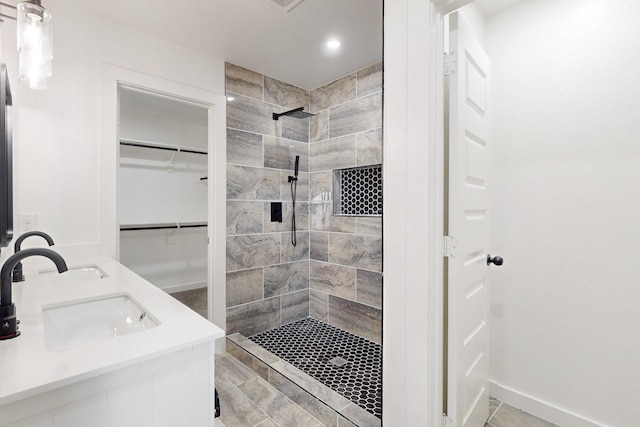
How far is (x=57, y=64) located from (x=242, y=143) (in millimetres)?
1340

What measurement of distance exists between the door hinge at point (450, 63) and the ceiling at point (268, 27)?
0.98m

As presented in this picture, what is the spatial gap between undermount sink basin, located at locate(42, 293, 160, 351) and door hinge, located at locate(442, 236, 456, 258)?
1123 mm

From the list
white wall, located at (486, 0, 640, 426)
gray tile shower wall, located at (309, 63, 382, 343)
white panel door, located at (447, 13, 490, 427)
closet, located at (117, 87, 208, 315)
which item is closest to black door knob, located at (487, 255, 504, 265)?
white panel door, located at (447, 13, 490, 427)

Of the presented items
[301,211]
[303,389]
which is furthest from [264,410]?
[301,211]

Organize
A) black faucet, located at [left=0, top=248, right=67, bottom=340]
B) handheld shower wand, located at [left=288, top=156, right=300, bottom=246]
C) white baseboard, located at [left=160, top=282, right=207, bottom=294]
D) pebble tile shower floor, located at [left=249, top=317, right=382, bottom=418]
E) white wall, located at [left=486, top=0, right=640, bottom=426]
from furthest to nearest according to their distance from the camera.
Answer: white baseboard, located at [left=160, top=282, right=207, bottom=294] → handheld shower wand, located at [left=288, top=156, right=300, bottom=246] → pebble tile shower floor, located at [left=249, top=317, right=382, bottom=418] → white wall, located at [left=486, top=0, right=640, bottom=426] → black faucet, located at [left=0, top=248, right=67, bottom=340]

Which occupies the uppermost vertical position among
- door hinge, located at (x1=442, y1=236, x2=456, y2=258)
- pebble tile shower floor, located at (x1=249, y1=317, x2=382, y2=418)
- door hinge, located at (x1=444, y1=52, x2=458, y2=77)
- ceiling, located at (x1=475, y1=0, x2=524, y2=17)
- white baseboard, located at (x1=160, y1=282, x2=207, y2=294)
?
ceiling, located at (x1=475, y1=0, x2=524, y2=17)

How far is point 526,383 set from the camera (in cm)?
191

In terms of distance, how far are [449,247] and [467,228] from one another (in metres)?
0.20

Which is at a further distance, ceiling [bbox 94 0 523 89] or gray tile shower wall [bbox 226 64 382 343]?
gray tile shower wall [bbox 226 64 382 343]

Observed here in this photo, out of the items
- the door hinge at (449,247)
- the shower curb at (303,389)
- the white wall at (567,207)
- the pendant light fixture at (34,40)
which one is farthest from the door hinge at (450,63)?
the shower curb at (303,389)

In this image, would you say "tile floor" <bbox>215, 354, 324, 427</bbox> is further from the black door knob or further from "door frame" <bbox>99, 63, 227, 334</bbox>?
the black door knob

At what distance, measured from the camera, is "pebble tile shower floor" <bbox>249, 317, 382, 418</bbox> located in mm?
2010

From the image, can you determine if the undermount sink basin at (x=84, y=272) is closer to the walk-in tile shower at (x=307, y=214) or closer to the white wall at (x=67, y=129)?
the white wall at (x=67, y=129)

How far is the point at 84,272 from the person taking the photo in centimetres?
176
